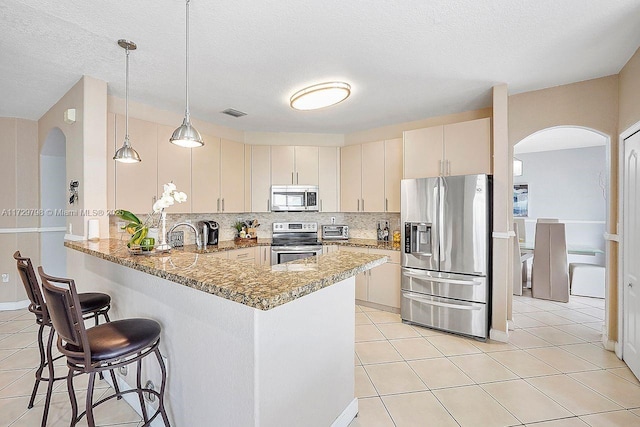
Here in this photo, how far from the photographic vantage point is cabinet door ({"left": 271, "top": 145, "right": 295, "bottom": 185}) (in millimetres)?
4602

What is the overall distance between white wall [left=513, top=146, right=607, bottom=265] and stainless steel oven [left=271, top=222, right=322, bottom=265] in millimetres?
4828

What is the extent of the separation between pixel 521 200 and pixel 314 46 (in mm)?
6139

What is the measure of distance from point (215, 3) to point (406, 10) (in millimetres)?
1144

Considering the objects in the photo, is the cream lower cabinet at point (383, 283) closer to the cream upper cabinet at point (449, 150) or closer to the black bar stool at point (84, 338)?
the cream upper cabinet at point (449, 150)

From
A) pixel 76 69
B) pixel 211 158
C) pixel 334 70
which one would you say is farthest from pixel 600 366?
pixel 76 69

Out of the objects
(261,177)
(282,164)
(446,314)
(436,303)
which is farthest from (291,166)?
(446,314)

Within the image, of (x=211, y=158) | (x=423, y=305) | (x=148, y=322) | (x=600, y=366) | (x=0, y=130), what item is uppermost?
(x=0, y=130)

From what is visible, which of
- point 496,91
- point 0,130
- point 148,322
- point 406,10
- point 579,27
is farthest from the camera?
point 0,130

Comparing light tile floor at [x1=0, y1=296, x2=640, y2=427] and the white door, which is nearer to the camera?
light tile floor at [x1=0, y1=296, x2=640, y2=427]

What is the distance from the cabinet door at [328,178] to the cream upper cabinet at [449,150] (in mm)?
1249

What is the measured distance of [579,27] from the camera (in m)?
2.01

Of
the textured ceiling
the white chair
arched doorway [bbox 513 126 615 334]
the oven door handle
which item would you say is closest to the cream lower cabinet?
the oven door handle

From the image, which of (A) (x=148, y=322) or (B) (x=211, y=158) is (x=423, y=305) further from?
(B) (x=211, y=158)

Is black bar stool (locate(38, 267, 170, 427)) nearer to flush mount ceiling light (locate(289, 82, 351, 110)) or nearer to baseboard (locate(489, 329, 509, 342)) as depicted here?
flush mount ceiling light (locate(289, 82, 351, 110))
